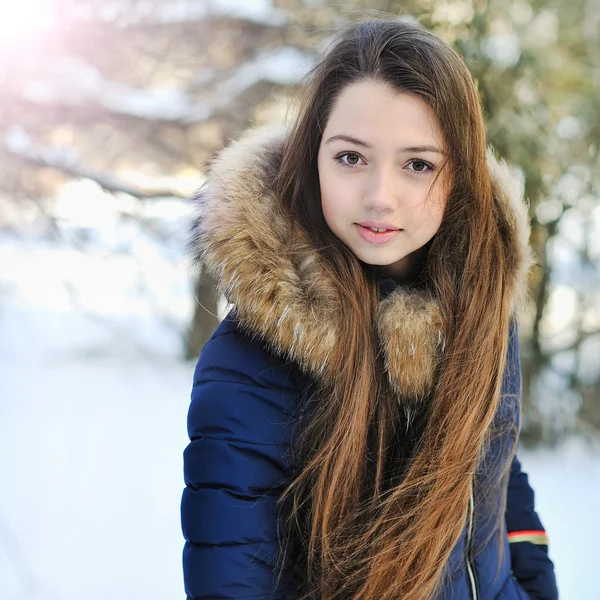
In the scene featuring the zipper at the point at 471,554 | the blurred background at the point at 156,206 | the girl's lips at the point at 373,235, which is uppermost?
the blurred background at the point at 156,206

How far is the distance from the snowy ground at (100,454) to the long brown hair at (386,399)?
1446 millimetres

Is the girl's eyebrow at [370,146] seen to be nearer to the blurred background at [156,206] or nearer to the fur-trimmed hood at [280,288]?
the fur-trimmed hood at [280,288]

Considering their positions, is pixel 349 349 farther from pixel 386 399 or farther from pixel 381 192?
pixel 381 192

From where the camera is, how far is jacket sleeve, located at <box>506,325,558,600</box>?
4.35 ft

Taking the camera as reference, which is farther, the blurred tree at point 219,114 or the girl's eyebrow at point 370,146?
the blurred tree at point 219,114

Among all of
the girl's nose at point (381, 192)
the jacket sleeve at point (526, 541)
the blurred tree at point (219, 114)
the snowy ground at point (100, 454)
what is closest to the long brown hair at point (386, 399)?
the girl's nose at point (381, 192)

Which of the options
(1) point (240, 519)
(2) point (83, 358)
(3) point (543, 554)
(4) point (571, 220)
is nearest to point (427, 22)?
(4) point (571, 220)

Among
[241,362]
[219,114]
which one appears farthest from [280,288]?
[219,114]

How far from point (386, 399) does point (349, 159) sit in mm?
397

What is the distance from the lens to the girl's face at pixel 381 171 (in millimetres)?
1001

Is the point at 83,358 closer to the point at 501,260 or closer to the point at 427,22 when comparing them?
the point at 427,22

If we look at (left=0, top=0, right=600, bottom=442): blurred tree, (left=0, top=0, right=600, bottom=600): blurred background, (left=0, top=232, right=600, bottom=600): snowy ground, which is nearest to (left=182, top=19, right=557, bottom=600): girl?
(left=0, top=232, right=600, bottom=600): snowy ground

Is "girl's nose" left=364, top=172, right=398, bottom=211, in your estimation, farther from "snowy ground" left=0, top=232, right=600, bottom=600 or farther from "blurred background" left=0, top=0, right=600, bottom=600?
"blurred background" left=0, top=0, right=600, bottom=600

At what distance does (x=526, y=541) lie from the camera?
4.45ft
